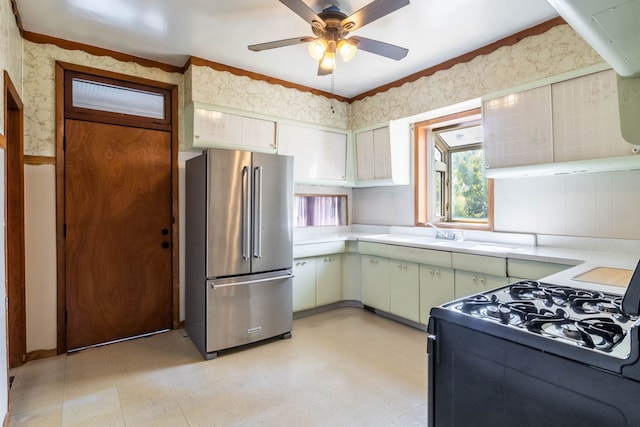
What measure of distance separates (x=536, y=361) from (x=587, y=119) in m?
2.22

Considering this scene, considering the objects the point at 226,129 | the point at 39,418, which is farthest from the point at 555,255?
the point at 39,418

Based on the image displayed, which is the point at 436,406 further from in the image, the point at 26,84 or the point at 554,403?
the point at 26,84

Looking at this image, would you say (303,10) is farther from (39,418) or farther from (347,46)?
(39,418)

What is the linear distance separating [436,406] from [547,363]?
16.9 inches

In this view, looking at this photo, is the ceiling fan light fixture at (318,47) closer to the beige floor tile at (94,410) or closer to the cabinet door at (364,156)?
the cabinet door at (364,156)

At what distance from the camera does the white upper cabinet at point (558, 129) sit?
2.24 metres

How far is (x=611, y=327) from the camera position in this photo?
100 cm

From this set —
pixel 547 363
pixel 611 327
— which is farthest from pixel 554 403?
pixel 611 327

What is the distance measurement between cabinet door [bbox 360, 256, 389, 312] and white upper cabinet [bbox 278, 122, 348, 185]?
1.13 metres

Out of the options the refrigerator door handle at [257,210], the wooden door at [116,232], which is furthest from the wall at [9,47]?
the refrigerator door handle at [257,210]

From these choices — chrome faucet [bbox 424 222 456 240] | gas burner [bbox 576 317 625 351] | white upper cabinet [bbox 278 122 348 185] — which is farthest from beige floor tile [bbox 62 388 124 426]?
chrome faucet [bbox 424 222 456 240]

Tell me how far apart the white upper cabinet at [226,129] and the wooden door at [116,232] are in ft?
1.17

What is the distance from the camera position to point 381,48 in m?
2.42

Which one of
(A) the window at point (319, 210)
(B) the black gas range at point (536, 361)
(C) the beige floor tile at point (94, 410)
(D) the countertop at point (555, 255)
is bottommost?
(C) the beige floor tile at point (94, 410)
